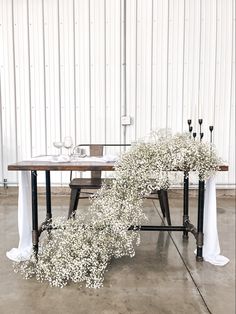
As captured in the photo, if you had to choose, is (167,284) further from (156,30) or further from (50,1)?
(50,1)

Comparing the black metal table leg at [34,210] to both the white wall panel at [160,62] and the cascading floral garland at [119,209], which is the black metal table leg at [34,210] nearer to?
the cascading floral garland at [119,209]

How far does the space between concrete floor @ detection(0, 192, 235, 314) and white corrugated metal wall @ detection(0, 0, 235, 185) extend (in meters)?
2.37

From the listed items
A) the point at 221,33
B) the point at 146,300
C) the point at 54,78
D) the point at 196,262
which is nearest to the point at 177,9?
the point at 221,33

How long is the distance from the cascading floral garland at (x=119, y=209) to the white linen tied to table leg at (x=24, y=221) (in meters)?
0.19

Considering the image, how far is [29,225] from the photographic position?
8.54ft

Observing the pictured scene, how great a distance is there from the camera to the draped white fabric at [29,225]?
2.46m

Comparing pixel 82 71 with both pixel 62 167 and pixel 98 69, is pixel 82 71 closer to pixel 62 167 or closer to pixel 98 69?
pixel 98 69

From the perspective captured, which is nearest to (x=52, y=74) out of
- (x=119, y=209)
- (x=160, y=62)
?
(x=160, y=62)

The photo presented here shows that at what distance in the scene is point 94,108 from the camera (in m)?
4.88

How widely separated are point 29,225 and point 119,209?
82 centimetres

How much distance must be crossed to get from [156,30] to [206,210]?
3230 millimetres

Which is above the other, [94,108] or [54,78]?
[54,78]

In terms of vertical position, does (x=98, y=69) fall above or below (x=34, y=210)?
above

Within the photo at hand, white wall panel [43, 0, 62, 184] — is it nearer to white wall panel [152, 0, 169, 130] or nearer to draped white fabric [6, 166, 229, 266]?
white wall panel [152, 0, 169, 130]
